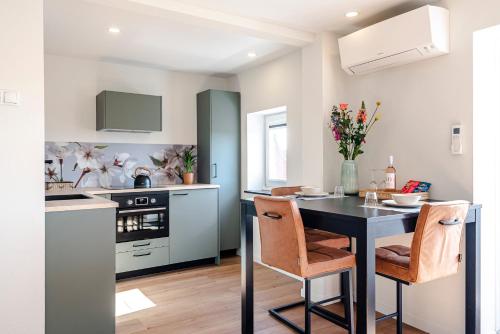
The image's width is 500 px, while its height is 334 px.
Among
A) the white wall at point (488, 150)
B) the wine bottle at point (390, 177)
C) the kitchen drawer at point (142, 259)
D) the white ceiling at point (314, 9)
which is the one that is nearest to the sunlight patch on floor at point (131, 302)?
the kitchen drawer at point (142, 259)

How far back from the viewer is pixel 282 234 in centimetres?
207

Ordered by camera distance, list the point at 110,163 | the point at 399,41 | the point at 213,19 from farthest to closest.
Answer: the point at 110,163 < the point at 213,19 < the point at 399,41

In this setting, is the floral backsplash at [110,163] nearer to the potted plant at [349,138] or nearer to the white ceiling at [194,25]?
the white ceiling at [194,25]

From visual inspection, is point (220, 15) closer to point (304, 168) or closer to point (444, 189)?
point (304, 168)

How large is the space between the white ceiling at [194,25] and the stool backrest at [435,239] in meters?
1.56

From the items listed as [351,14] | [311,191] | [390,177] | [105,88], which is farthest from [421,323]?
[105,88]

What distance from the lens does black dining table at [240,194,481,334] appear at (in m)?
1.75

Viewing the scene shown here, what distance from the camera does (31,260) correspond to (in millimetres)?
2146

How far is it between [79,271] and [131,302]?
3.45 feet

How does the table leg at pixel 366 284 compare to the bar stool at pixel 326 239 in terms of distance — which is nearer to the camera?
the table leg at pixel 366 284

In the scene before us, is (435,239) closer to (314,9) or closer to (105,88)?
(314,9)

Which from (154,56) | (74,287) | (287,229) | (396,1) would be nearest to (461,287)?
(287,229)

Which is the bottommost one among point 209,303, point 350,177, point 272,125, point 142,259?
point 209,303

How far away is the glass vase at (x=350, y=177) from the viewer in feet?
9.63
